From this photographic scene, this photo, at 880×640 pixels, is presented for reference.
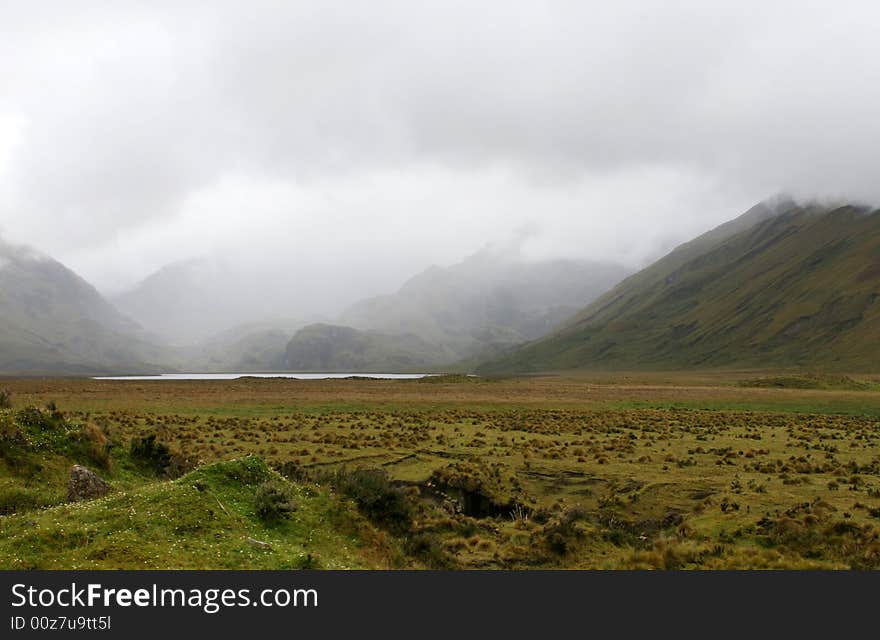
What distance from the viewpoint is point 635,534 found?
63.1ft

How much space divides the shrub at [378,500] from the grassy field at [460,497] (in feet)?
0.20

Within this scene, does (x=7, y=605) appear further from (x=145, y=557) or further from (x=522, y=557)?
(x=522, y=557)

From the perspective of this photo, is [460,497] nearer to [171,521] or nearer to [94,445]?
[171,521]

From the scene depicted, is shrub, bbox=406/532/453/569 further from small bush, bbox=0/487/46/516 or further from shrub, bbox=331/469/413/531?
small bush, bbox=0/487/46/516

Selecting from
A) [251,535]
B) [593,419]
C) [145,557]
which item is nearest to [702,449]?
[593,419]

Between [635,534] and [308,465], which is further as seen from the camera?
[308,465]

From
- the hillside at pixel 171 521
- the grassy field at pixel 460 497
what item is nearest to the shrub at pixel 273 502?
the hillside at pixel 171 521

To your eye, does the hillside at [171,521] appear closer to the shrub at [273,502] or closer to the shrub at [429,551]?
the shrub at [273,502]

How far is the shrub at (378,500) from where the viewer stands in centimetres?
1641

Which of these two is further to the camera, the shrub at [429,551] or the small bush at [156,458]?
the small bush at [156,458]

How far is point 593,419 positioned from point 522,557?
35.0 meters

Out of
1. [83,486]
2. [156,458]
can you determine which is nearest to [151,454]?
[156,458]

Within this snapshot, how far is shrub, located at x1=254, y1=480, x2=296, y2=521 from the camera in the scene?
1424 cm

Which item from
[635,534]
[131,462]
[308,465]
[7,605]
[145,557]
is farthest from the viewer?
[308,465]
